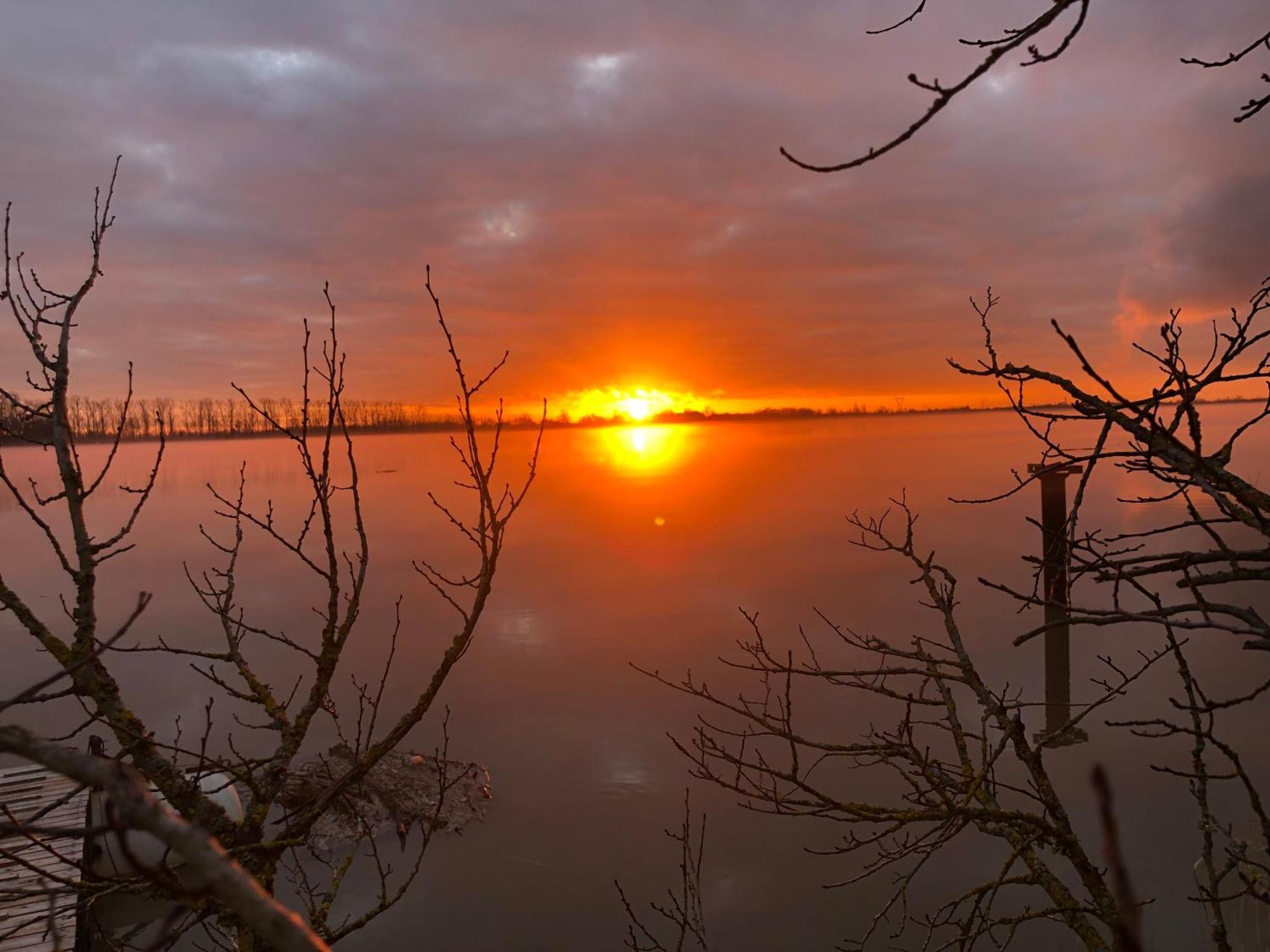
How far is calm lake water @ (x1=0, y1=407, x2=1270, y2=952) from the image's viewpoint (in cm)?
1124

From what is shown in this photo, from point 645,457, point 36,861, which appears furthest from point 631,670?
point 645,457

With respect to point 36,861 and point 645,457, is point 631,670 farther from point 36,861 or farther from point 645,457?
point 645,457

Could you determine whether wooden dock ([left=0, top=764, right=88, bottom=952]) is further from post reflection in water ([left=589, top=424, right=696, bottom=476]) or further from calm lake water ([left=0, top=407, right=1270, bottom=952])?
post reflection in water ([left=589, top=424, right=696, bottom=476])

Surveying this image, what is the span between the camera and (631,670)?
21.3m

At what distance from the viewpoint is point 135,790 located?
99 centimetres

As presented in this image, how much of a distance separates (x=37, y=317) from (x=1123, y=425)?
4.65 m

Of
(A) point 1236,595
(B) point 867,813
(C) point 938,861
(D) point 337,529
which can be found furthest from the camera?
(D) point 337,529

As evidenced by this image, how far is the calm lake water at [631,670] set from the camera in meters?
11.2

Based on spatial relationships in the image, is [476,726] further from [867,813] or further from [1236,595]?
[1236,595]

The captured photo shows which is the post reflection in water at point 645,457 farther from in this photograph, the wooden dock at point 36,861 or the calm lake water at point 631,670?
the wooden dock at point 36,861

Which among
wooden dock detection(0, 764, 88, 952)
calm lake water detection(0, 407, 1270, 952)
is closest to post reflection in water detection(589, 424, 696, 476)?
calm lake water detection(0, 407, 1270, 952)

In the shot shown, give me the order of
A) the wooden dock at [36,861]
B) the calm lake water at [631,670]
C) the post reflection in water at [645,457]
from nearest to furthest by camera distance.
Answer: the wooden dock at [36,861] → the calm lake water at [631,670] → the post reflection in water at [645,457]

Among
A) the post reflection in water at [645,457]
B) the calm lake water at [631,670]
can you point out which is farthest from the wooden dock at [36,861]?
the post reflection in water at [645,457]

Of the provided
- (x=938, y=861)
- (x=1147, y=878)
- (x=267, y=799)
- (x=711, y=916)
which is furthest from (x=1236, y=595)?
(x=267, y=799)
